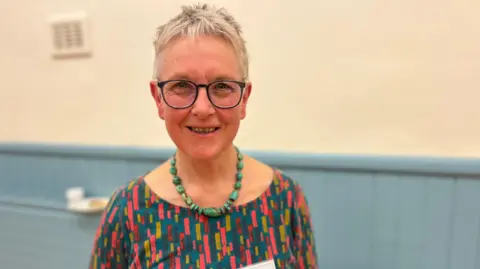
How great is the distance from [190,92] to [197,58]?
7 centimetres

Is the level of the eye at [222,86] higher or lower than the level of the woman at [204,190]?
higher

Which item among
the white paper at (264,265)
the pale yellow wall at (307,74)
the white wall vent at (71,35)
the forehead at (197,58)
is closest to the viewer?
the forehead at (197,58)

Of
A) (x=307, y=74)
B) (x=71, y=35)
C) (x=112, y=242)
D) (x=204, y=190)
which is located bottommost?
(x=112, y=242)

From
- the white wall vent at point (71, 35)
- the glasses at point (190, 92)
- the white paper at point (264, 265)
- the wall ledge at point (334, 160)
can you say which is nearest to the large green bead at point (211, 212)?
the white paper at point (264, 265)

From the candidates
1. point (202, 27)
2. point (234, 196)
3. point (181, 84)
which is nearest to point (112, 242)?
point (234, 196)

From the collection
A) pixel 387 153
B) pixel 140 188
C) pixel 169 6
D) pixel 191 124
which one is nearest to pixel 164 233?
pixel 140 188

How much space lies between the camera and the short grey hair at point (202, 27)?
0.70m

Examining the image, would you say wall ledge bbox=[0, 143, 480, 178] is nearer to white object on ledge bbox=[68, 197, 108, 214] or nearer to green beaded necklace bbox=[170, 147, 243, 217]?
white object on ledge bbox=[68, 197, 108, 214]

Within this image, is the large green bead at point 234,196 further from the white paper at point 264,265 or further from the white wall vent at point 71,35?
the white wall vent at point 71,35

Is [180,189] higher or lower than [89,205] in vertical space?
higher

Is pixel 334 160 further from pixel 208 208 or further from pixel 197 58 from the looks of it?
pixel 197 58

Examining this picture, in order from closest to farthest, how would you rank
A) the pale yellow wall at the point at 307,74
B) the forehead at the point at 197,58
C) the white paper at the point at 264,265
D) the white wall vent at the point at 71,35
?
the forehead at the point at 197,58 < the white paper at the point at 264,265 < the pale yellow wall at the point at 307,74 < the white wall vent at the point at 71,35

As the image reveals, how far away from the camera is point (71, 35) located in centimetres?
138

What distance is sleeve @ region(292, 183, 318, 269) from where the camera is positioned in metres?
0.90
